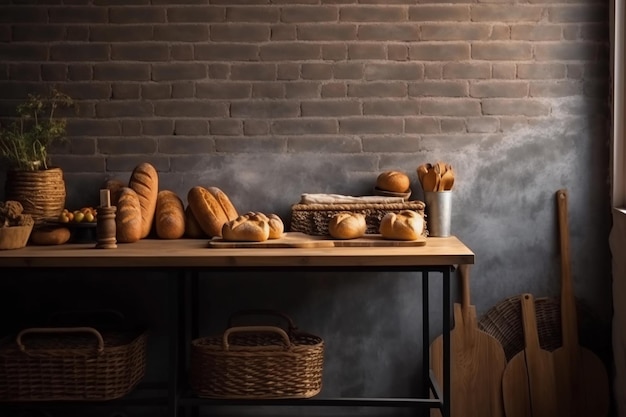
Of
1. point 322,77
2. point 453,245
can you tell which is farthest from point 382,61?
point 453,245

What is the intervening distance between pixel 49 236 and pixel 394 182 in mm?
1608

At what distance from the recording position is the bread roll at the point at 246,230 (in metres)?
3.42

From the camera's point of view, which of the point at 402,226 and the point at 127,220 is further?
the point at 127,220

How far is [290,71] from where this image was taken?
12.9ft

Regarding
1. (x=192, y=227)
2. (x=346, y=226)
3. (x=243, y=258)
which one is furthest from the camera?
(x=192, y=227)

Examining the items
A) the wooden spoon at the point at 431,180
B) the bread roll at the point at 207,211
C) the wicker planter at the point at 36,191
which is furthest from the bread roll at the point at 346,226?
the wicker planter at the point at 36,191

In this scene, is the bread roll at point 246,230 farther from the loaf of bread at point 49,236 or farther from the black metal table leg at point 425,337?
the black metal table leg at point 425,337

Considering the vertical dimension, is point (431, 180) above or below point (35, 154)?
below

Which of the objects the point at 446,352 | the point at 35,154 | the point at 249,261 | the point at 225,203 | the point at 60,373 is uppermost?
the point at 35,154

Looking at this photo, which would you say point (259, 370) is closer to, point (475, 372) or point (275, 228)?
point (275, 228)

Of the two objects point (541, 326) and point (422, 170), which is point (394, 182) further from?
point (541, 326)

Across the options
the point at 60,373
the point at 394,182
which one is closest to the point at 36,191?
the point at 60,373

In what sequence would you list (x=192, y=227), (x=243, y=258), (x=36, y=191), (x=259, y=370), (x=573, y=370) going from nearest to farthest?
(x=243, y=258), (x=259, y=370), (x=36, y=191), (x=192, y=227), (x=573, y=370)

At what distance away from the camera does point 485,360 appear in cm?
393
